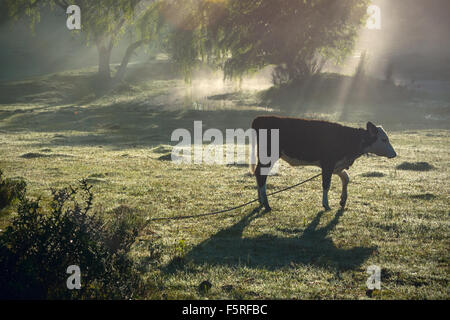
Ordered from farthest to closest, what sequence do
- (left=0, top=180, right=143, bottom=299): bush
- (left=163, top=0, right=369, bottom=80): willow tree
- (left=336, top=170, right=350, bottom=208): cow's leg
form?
1. (left=163, top=0, right=369, bottom=80): willow tree
2. (left=336, top=170, right=350, bottom=208): cow's leg
3. (left=0, top=180, right=143, bottom=299): bush

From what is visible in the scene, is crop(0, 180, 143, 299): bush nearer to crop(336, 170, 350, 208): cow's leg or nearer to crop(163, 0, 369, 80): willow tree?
crop(336, 170, 350, 208): cow's leg

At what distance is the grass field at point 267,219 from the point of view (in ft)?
22.9

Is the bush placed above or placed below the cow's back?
below

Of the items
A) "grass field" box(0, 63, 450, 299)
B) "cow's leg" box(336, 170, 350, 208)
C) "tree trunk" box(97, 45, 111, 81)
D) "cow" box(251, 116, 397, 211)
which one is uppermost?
"tree trunk" box(97, 45, 111, 81)

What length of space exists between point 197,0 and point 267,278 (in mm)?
38805

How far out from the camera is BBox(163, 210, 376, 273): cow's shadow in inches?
305

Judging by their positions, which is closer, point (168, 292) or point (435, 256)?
point (168, 292)

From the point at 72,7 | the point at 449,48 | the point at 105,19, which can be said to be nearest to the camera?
the point at 105,19

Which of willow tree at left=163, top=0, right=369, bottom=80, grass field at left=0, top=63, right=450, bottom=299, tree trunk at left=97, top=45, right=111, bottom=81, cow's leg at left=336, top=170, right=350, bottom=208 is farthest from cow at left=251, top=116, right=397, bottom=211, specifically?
tree trunk at left=97, top=45, right=111, bottom=81

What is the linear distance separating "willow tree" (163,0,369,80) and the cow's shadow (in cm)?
3198

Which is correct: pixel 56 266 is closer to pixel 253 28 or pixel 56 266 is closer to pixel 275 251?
pixel 275 251

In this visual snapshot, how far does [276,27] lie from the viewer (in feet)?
131

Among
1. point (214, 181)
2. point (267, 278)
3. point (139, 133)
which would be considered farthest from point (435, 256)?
point (139, 133)
